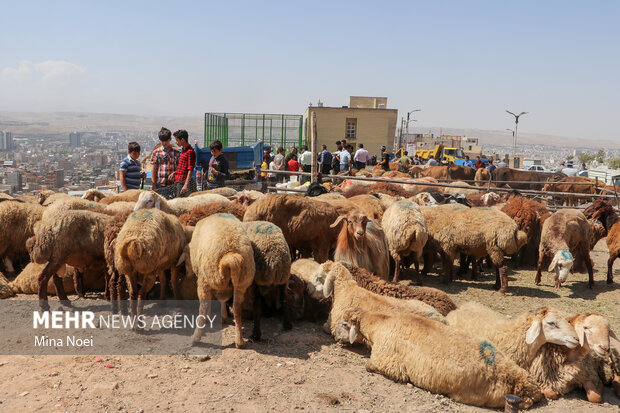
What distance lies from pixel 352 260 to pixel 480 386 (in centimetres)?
330

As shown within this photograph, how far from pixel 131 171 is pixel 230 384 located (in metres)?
6.37

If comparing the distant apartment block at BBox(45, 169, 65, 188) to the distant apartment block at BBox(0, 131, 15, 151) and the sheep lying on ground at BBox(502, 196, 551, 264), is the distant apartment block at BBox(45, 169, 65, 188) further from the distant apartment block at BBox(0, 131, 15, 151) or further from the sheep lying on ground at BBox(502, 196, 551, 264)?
the distant apartment block at BBox(0, 131, 15, 151)

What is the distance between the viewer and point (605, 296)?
337 inches

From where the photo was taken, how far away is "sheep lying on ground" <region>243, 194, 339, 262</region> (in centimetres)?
820

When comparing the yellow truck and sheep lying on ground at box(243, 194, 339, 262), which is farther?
the yellow truck

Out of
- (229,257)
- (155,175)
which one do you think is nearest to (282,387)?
(229,257)

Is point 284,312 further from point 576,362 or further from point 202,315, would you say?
point 576,362

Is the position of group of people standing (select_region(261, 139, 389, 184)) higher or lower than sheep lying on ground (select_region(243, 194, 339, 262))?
higher

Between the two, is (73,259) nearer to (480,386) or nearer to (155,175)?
(155,175)

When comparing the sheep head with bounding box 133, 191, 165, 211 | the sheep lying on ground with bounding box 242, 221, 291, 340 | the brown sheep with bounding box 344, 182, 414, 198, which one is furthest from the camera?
the brown sheep with bounding box 344, 182, 414, 198

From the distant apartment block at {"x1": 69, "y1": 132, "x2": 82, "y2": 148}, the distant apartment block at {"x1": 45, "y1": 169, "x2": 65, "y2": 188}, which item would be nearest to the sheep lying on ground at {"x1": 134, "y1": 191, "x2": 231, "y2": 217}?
the distant apartment block at {"x1": 45, "y1": 169, "x2": 65, "y2": 188}

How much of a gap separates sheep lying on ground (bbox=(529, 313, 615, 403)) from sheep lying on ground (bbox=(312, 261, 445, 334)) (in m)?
1.11

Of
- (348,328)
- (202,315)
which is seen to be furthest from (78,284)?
(348,328)

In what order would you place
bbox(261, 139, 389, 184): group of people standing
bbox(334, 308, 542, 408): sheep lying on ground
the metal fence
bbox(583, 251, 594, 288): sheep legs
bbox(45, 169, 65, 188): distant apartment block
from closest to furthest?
1. bbox(334, 308, 542, 408): sheep lying on ground
2. bbox(583, 251, 594, 288): sheep legs
3. bbox(261, 139, 389, 184): group of people standing
4. bbox(45, 169, 65, 188): distant apartment block
5. the metal fence
